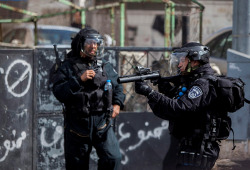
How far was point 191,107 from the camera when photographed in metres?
4.00

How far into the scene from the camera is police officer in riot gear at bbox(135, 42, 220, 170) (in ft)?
13.2

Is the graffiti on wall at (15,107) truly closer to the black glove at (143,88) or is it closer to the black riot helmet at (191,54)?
the black glove at (143,88)

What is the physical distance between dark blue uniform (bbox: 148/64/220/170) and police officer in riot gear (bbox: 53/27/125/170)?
2.98 ft

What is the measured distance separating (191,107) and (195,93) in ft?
0.38

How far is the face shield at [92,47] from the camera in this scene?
492 cm

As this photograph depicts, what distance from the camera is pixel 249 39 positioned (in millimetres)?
6254

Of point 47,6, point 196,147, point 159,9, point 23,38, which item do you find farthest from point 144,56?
point 159,9

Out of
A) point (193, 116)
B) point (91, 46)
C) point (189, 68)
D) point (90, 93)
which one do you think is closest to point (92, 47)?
point (91, 46)

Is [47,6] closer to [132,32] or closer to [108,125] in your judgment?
[132,32]

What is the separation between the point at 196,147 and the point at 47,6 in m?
12.8

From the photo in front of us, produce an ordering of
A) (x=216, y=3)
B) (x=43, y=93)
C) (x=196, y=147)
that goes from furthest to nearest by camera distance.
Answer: (x=216, y=3) < (x=43, y=93) < (x=196, y=147)

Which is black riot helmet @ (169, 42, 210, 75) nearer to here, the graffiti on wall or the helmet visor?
the helmet visor

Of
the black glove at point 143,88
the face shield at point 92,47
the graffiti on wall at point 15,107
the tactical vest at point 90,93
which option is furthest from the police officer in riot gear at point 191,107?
the graffiti on wall at point 15,107

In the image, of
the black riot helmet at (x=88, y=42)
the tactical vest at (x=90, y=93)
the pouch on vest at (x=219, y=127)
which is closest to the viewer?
the pouch on vest at (x=219, y=127)
